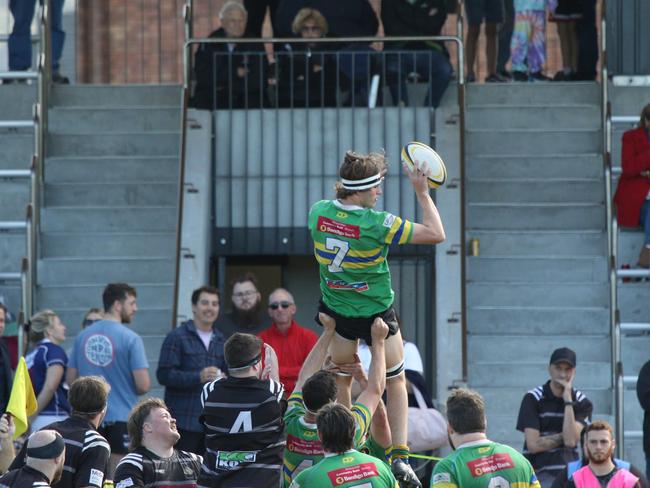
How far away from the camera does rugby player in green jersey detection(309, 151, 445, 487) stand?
27.9 ft

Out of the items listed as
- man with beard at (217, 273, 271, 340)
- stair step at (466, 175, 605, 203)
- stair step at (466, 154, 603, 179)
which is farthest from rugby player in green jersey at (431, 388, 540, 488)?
stair step at (466, 154, 603, 179)

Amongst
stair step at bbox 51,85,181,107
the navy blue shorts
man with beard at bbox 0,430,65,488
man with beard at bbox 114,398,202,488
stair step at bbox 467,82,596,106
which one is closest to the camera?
man with beard at bbox 0,430,65,488

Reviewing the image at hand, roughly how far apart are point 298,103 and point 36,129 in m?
2.38

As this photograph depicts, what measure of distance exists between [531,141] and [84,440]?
24.2 feet

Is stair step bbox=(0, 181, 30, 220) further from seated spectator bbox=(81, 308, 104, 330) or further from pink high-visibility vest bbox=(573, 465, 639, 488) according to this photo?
pink high-visibility vest bbox=(573, 465, 639, 488)

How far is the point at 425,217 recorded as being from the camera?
845cm

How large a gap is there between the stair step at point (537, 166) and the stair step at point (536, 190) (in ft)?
0.27

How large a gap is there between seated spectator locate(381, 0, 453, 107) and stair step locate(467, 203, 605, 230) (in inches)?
42.7

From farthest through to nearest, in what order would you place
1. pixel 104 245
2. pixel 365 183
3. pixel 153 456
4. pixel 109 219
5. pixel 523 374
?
pixel 109 219, pixel 104 245, pixel 523 374, pixel 365 183, pixel 153 456

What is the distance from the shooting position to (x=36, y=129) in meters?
14.4

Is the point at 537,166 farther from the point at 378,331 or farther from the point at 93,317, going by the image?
the point at 378,331

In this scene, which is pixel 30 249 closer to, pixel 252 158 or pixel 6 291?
pixel 6 291

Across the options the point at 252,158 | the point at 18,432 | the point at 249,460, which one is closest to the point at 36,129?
the point at 252,158

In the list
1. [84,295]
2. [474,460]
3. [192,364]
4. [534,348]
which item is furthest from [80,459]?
[534,348]
